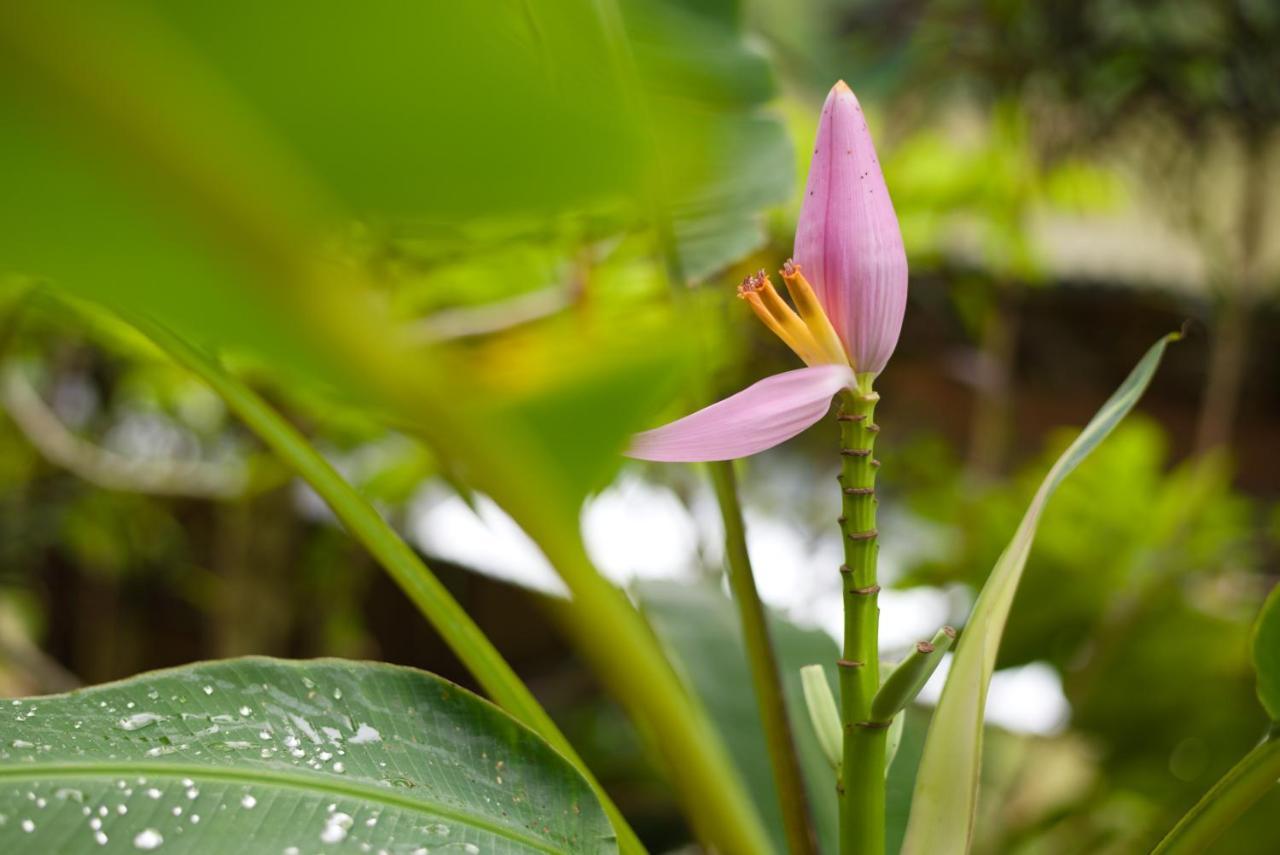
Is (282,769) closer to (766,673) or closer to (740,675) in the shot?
(766,673)

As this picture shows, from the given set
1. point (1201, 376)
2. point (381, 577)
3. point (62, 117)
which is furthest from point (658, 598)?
point (1201, 376)

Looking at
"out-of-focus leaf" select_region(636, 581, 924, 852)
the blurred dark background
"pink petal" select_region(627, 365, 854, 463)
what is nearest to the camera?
"pink petal" select_region(627, 365, 854, 463)

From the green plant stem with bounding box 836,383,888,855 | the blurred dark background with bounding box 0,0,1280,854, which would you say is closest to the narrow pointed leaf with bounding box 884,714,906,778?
the green plant stem with bounding box 836,383,888,855

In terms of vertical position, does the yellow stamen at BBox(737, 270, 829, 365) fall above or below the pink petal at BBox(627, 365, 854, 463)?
above

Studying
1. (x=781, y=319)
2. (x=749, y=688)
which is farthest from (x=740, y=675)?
(x=781, y=319)

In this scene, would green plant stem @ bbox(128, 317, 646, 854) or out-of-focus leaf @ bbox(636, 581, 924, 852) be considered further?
out-of-focus leaf @ bbox(636, 581, 924, 852)

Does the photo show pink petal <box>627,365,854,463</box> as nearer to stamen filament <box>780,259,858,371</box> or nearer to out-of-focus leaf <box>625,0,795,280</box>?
stamen filament <box>780,259,858,371</box>

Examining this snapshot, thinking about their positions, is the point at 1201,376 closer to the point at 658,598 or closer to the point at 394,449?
the point at 394,449
